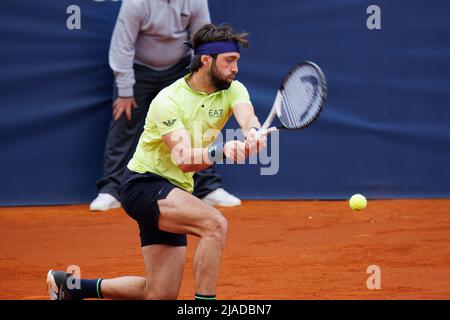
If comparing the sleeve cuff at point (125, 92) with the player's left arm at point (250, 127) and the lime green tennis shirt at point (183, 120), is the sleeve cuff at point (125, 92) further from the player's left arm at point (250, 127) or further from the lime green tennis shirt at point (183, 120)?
the player's left arm at point (250, 127)

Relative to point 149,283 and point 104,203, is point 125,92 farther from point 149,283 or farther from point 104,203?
point 149,283

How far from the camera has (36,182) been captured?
28.8 ft

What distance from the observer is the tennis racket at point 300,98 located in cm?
479

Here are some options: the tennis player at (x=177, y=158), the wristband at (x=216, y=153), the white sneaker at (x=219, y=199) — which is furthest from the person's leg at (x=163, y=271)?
the white sneaker at (x=219, y=199)

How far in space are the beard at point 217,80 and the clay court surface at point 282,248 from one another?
1.32 meters

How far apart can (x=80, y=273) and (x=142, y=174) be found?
154cm

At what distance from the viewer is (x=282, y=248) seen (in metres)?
7.06

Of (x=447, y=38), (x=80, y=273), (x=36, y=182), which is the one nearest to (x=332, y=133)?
(x=447, y=38)


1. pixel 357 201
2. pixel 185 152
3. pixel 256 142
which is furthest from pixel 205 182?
pixel 256 142

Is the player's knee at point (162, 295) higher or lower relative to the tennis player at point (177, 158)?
lower

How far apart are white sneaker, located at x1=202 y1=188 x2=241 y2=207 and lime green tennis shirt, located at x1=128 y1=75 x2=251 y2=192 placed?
3.53 metres

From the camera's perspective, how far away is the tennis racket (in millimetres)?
4789

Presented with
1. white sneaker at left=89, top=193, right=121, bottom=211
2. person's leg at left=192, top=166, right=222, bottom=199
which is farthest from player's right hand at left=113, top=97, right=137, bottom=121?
person's leg at left=192, top=166, right=222, bottom=199
